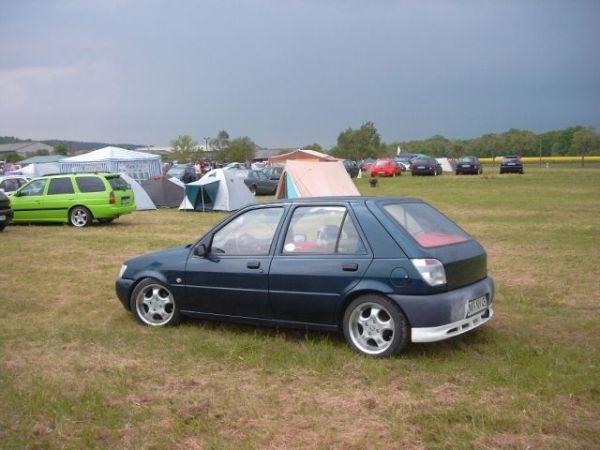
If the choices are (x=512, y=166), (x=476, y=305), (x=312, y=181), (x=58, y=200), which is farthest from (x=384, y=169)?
(x=476, y=305)

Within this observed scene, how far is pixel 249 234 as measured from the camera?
6.19 m

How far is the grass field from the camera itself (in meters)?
3.98

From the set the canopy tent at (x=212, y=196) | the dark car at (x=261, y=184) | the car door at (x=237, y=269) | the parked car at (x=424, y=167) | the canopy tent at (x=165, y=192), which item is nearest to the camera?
the car door at (x=237, y=269)

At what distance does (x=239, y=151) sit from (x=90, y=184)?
9809cm

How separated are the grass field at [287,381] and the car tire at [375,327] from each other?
12cm

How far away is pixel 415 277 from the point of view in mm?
5121

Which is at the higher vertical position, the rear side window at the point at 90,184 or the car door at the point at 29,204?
the rear side window at the point at 90,184

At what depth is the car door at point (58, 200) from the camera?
17.3 m

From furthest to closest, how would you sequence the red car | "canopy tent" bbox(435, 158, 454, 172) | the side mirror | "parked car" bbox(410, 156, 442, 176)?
1. "canopy tent" bbox(435, 158, 454, 172)
2. the red car
3. "parked car" bbox(410, 156, 442, 176)
4. the side mirror

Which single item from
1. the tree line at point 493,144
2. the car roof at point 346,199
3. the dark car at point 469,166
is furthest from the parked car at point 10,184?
the tree line at point 493,144

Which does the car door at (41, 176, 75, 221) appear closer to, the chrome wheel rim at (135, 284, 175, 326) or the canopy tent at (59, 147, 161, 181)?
the canopy tent at (59, 147, 161, 181)

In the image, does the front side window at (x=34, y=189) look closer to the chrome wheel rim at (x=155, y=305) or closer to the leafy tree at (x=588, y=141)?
the chrome wheel rim at (x=155, y=305)

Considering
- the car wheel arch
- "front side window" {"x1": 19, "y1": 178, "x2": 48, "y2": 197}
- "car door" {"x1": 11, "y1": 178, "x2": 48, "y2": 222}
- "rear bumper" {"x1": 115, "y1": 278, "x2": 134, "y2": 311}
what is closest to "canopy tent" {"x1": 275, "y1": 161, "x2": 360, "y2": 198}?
"front side window" {"x1": 19, "y1": 178, "x2": 48, "y2": 197}

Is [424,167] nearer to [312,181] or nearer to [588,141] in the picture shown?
[312,181]
